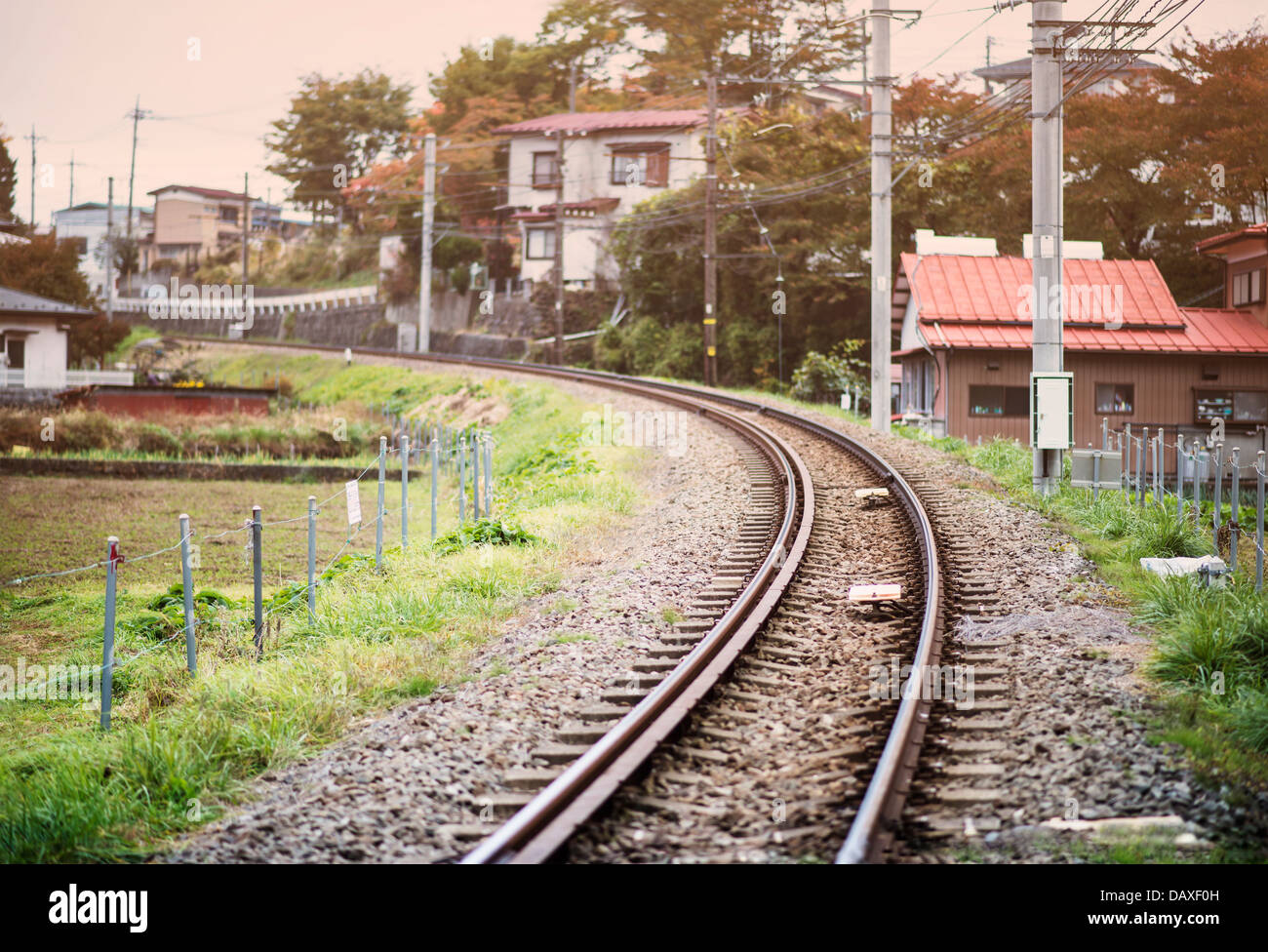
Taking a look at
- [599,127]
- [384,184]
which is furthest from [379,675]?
[384,184]

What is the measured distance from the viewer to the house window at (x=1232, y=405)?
93.6ft

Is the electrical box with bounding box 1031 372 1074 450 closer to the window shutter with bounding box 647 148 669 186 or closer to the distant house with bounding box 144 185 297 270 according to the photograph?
the window shutter with bounding box 647 148 669 186

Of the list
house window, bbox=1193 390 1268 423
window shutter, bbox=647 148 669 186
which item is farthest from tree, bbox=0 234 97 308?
house window, bbox=1193 390 1268 423

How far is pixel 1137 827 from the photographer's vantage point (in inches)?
211

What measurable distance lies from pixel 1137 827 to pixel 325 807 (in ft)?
12.8

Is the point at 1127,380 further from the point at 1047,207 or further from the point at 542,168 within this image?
the point at 542,168

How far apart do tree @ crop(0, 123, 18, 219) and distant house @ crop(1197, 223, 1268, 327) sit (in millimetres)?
62335

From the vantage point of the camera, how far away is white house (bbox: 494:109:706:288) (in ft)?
172

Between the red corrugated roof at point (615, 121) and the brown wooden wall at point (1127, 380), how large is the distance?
83.2 ft

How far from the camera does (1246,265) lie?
2966cm

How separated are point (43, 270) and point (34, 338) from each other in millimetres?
9169

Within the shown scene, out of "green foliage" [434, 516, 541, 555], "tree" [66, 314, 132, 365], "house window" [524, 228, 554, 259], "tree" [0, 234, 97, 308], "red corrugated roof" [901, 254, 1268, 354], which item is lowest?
"green foliage" [434, 516, 541, 555]

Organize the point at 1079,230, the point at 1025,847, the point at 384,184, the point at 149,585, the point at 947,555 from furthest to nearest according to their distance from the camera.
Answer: the point at 384,184 < the point at 1079,230 < the point at 149,585 < the point at 947,555 < the point at 1025,847
